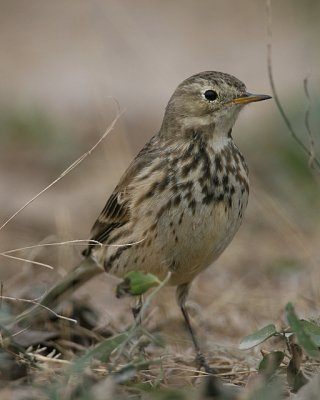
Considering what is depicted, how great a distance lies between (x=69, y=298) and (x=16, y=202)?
9.74ft

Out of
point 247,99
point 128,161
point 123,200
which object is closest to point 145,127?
point 128,161

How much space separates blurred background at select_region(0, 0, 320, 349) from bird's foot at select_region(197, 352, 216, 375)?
0.47m

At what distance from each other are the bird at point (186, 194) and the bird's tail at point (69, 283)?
0.4 inches

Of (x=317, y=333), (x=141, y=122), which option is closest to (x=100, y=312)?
(x=317, y=333)

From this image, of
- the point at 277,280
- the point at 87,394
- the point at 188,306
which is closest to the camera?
the point at 87,394

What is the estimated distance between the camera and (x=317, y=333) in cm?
412

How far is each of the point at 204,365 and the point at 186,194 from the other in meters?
0.78

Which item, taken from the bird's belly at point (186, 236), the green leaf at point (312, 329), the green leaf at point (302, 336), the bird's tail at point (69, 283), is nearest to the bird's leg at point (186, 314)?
the bird's belly at point (186, 236)

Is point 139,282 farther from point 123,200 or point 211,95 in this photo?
point 211,95

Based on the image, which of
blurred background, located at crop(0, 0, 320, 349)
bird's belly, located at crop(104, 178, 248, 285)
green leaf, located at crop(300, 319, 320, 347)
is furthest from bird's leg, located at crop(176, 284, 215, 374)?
green leaf, located at crop(300, 319, 320, 347)

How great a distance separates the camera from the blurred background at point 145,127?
662cm

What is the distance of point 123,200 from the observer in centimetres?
545

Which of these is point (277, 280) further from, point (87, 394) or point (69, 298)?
point (87, 394)

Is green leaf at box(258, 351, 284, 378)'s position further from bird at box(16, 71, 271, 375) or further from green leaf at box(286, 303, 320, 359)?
bird at box(16, 71, 271, 375)
